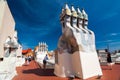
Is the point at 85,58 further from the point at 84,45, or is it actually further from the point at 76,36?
the point at 76,36

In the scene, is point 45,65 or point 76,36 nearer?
point 76,36

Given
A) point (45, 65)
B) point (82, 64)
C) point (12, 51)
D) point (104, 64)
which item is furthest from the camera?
point (104, 64)

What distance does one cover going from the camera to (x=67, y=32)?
9.30 m

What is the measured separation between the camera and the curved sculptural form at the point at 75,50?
336 inches

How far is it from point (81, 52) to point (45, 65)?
7624 mm

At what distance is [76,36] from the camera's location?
8.75 m

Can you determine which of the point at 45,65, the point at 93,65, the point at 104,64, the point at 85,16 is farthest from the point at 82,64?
the point at 104,64

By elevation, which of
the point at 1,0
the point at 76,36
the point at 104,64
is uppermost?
the point at 1,0

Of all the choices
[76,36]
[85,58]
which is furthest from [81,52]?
[76,36]

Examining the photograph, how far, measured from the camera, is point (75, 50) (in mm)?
8906

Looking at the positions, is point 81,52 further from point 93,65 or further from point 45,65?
point 45,65

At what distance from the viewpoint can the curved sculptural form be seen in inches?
336

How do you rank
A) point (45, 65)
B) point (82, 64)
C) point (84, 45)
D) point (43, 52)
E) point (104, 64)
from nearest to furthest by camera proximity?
point (82, 64) → point (84, 45) → point (45, 65) → point (104, 64) → point (43, 52)

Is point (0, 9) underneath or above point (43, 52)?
above
